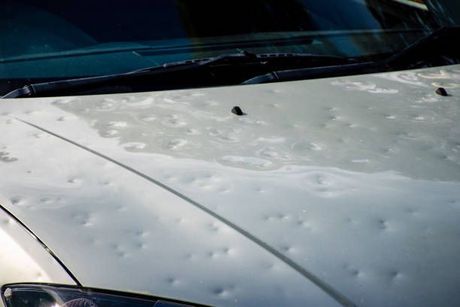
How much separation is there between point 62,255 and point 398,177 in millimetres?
760

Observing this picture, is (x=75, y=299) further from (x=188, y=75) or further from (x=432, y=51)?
(x=432, y=51)

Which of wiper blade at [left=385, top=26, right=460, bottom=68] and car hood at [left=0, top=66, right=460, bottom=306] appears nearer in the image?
car hood at [left=0, top=66, right=460, bottom=306]

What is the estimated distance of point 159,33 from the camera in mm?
2652

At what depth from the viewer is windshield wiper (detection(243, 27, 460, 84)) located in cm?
261

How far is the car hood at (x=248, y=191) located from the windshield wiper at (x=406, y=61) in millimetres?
124

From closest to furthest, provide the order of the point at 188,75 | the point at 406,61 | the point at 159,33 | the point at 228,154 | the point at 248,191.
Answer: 1. the point at 248,191
2. the point at 228,154
3. the point at 188,75
4. the point at 159,33
5. the point at 406,61

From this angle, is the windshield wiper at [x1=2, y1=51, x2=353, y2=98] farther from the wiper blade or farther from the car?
the wiper blade

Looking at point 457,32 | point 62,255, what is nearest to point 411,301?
point 62,255

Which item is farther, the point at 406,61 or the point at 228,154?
the point at 406,61

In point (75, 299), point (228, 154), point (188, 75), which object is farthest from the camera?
point (188, 75)

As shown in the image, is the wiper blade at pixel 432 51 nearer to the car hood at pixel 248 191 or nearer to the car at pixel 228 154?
the car at pixel 228 154

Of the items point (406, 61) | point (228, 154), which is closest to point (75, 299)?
point (228, 154)

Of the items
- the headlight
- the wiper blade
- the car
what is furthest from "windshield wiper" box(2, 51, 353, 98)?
the headlight

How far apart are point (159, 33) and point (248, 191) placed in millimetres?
978
